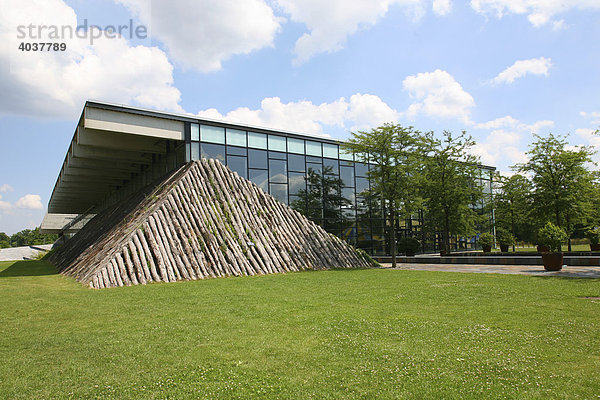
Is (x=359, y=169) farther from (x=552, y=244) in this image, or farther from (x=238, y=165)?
(x=552, y=244)

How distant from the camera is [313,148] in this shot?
88.4ft

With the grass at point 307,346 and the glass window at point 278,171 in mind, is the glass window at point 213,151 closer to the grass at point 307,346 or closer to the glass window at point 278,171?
the glass window at point 278,171

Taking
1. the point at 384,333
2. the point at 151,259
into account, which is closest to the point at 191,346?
the point at 384,333

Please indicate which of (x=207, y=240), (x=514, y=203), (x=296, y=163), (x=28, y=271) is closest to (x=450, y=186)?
(x=514, y=203)

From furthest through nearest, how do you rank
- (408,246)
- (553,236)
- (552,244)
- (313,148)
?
(408,246) < (313,148) < (552,244) < (553,236)

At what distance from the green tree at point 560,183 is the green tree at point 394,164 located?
7452mm

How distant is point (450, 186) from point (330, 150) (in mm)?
9205

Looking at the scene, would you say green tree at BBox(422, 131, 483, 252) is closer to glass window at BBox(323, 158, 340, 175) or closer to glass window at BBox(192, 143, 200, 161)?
glass window at BBox(323, 158, 340, 175)

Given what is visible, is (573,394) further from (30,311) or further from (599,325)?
(30,311)

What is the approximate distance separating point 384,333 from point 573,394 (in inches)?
99.5

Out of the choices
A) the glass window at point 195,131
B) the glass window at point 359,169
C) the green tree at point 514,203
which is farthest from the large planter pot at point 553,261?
the glass window at point 195,131

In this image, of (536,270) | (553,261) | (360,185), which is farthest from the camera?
(360,185)

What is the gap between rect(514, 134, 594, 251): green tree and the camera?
21.2m

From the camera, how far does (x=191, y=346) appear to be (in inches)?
204
